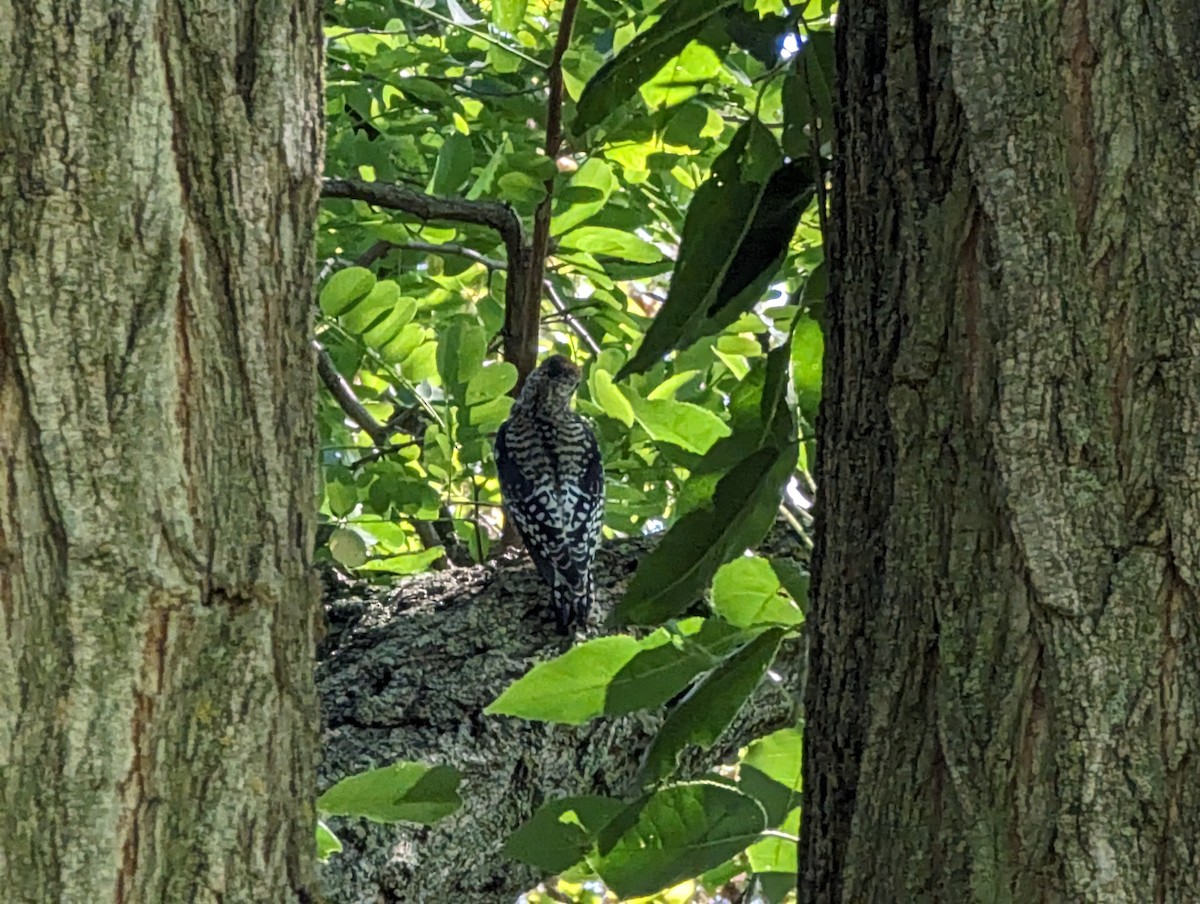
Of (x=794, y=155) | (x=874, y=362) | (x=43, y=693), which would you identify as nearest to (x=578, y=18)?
(x=794, y=155)

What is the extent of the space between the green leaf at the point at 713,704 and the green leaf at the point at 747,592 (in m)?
0.12

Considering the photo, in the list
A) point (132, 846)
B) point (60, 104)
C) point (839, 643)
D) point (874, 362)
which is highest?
point (60, 104)

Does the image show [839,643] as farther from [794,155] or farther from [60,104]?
[60,104]

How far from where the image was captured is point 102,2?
0.91 m

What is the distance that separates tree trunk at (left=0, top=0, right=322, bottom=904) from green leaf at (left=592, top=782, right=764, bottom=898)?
1.05ft

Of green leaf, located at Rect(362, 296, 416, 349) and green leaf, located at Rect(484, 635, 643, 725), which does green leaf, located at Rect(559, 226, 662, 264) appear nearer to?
green leaf, located at Rect(362, 296, 416, 349)

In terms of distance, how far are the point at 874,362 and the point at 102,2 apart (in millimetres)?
554

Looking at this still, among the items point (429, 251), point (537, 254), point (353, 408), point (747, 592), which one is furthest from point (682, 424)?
point (353, 408)

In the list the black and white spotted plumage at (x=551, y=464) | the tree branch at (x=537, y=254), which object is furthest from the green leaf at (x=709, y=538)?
the black and white spotted plumage at (x=551, y=464)

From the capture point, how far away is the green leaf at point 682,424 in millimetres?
2025

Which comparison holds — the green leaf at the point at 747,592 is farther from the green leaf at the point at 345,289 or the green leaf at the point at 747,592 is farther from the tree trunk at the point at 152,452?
the green leaf at the point at 345,289

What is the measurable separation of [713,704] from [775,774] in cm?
12

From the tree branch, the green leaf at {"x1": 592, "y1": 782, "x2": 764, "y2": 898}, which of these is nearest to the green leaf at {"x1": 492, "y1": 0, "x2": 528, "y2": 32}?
the tree branch

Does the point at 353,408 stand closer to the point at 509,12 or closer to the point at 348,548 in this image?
the point at 348,548
